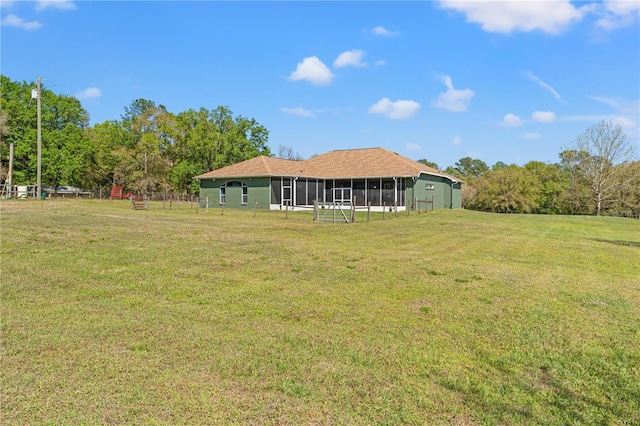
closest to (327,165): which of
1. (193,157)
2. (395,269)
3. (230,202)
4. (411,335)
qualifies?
Result: (230,202)

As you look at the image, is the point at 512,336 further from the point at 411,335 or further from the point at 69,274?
the point at 69,274

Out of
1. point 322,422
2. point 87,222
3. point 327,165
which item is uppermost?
point 327,165

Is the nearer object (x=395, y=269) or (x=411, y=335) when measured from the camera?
(x=411, y=335)

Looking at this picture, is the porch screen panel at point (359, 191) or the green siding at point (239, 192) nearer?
the green siding at point (239, 192)

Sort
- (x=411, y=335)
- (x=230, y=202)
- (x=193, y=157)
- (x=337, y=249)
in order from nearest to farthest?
(x=411, y=335), (x=337, y=249), (x=230, y=202), (x=193, y=157)

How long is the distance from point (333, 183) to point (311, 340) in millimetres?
27125

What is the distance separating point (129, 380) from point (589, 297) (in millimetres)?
6048

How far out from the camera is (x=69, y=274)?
6.67 metres

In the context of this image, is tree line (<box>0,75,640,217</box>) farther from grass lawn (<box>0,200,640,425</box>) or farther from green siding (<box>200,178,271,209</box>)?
grass lawn (<box>0,200,640,425</box>)

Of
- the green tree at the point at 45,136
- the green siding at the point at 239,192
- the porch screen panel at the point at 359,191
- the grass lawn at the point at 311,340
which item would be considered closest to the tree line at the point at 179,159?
the green tree at the point at 45,136

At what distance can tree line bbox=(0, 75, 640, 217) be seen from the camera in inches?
1539

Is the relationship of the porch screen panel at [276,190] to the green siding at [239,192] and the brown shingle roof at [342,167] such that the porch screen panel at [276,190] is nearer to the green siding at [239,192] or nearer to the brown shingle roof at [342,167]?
the green siding at [239,192]

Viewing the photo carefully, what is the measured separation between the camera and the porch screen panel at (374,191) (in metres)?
28.8

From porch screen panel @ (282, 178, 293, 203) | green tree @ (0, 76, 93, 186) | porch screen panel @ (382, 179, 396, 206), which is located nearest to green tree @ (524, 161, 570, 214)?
porch screen panel @ (382, 179, 396, 206)
